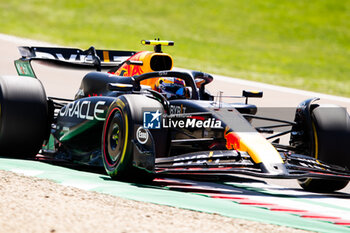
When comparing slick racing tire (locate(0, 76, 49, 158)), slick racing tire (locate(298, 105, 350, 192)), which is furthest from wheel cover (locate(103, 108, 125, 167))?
slick racing tire (locate(298, 105, 350, 192))

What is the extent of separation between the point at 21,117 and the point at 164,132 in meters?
1.97

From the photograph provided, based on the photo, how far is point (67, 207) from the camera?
5.11 m

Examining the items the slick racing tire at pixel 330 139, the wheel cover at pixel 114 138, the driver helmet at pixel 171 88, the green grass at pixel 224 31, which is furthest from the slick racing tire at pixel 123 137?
the green grass at pixel 224 31

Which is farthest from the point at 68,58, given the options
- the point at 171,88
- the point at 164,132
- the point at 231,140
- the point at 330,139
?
the point at 330,139

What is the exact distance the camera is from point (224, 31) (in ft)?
117

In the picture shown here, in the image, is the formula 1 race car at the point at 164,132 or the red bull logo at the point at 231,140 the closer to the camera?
the formula 1 race car at the point at 164,132

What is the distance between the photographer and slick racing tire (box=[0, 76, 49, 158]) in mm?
7784

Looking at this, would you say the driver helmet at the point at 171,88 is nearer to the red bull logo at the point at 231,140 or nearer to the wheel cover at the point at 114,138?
the wheel cover at the point at 114,138

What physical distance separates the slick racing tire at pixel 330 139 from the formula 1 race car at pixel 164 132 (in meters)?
0.01

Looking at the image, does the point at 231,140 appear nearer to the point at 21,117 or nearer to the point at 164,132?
the point at 164,132

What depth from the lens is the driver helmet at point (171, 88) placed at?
816 cm

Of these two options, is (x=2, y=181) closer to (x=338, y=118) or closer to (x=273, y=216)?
(x=273, y=216)

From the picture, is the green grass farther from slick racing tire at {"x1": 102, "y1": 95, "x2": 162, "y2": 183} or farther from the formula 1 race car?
slick racing tire at {"x1": 102, "y1": 95, "x2": 162, "y2": 183}

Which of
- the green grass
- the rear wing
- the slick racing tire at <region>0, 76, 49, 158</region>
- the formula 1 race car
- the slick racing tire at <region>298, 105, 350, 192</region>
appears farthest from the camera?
the green grass
